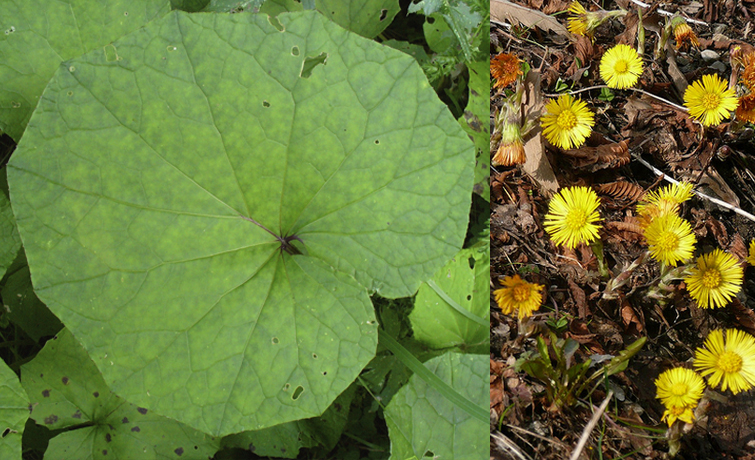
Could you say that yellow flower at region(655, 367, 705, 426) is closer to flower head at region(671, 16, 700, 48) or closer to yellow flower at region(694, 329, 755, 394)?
yellow flower at region(694, 329, 755, 394)

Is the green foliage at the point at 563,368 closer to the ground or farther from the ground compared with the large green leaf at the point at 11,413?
closer to the ground

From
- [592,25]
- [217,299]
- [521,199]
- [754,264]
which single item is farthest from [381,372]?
[592,25]

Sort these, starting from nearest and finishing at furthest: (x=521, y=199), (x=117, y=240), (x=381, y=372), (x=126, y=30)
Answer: (x=117, y=240)
(x=126, y=30)
(x=381, y=372)
(x=521, y=199)

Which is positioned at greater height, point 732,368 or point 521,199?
point 521,199

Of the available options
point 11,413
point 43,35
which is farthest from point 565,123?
point 11,413

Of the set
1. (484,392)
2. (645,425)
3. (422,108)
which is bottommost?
(645,425)

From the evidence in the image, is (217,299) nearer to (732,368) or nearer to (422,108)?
(422,108)

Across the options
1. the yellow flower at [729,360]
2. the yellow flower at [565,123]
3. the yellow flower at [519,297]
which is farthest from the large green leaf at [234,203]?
the yellow flower at [729,360]

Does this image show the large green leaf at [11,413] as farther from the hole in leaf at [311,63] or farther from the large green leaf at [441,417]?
the hole in leaf at [311,63]

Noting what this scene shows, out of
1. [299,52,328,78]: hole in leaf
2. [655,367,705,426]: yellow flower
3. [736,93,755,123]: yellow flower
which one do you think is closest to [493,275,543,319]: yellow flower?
[655,367,705,426]: yellow flower
